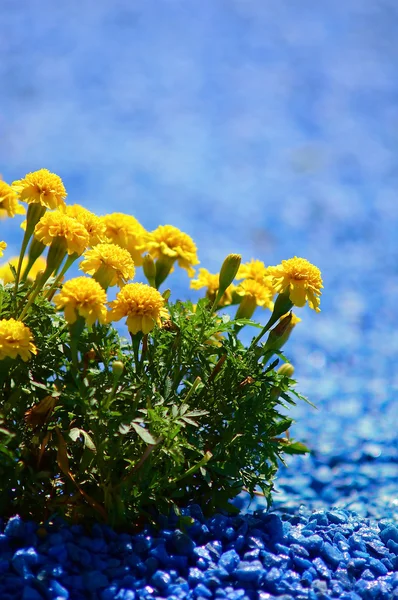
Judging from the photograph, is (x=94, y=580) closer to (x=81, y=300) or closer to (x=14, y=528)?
(x=14, y=528)

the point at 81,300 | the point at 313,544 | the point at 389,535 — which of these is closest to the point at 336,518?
the point at 389,535

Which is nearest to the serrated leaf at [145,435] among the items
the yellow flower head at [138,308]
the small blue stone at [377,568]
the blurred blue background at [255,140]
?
the yellow flower head at [138,308]

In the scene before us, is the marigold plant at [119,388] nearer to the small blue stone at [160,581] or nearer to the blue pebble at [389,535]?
the small blue stone at [160,581]

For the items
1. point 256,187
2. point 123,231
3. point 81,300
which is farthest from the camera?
point 256,187

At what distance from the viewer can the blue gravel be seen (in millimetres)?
1369

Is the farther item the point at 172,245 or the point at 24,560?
the point at 172,245

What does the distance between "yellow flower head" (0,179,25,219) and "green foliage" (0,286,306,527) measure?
17cm

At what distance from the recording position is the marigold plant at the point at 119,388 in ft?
4.55

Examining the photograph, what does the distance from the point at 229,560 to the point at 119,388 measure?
1.27ft

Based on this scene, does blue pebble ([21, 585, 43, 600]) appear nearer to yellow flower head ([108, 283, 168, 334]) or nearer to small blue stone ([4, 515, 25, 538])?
small blue stone ([4, 515, 25, 538])

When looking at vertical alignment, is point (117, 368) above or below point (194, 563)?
above

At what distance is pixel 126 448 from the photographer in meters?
1.45

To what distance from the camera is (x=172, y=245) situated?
5.54 ft

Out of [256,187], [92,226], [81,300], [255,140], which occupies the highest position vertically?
[255,140]
